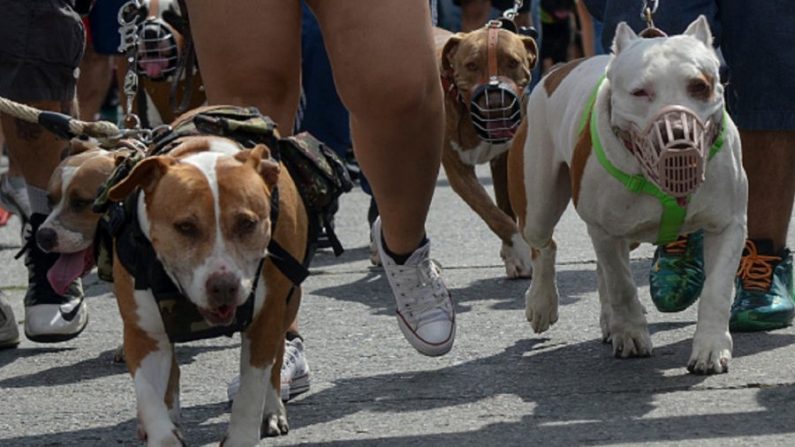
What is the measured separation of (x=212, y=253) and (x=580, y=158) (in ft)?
5.12

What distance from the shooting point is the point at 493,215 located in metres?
7.04

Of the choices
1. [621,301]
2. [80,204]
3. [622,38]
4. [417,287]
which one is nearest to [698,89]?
[622,38]

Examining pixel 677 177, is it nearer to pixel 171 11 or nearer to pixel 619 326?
pixel 619 326

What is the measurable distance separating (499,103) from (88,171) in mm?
2529

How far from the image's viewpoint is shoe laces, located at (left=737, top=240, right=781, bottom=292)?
207 inches

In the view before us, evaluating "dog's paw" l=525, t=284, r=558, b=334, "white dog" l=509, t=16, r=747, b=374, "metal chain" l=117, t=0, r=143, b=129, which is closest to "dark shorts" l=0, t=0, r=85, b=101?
"metal chain" l=117, t=0, r=143, b=129

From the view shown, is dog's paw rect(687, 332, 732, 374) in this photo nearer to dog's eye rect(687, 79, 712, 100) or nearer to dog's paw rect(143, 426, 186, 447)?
dog's eye rect(687, 79, 712, 100)

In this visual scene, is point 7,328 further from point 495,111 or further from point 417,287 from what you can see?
point 495,111

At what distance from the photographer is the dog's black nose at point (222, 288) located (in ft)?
11.2

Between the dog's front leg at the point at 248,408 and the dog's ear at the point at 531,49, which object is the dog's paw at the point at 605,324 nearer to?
the dog's front leg at the point at 248,408

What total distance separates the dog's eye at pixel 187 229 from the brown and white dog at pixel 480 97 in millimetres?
3634

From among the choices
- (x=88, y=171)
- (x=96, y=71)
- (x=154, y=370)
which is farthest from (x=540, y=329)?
(x=96, y=71)

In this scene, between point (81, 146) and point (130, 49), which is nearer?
point (81, 146)

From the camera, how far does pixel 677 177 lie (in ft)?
13.6
